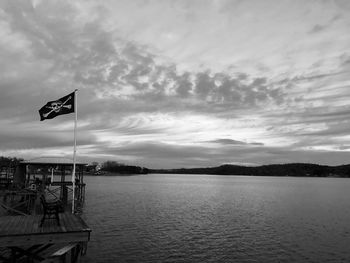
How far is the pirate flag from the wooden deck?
7.72 m

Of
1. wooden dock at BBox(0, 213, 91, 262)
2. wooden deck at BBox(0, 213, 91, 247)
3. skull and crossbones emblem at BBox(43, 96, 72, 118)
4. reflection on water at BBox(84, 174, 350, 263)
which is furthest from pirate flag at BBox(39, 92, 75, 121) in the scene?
reflection on water at BBox(84, 174, 350, 263)

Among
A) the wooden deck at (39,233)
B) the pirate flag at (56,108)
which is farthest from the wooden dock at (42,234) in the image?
the pirate flag at (56,108)

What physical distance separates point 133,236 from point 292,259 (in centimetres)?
1317

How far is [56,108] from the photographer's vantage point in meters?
20.8

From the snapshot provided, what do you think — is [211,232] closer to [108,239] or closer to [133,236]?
[133,236]

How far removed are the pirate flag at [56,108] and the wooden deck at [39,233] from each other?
25.3ft

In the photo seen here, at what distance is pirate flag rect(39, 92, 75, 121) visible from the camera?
20.5m

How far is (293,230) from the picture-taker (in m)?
33.4

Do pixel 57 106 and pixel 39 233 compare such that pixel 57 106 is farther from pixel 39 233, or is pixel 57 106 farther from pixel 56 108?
pixel 39 233

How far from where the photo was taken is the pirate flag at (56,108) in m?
20.5

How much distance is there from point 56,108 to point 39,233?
388 inches

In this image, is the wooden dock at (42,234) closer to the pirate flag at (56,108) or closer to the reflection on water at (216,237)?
the pirate flag at (56,108)

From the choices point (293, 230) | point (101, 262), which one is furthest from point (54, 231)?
point (293, 230)

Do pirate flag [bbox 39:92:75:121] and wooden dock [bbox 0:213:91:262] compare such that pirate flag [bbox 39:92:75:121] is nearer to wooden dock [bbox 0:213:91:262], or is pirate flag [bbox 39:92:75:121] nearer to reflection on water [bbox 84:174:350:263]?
wooden dock [bbox 0:213:91:262]
